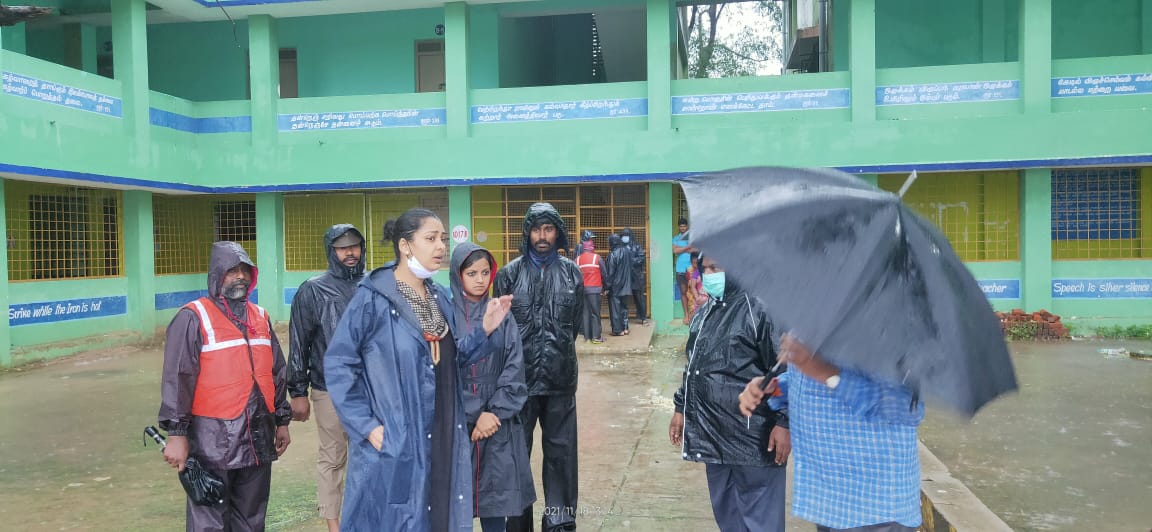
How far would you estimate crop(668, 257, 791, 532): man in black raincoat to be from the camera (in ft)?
10.5

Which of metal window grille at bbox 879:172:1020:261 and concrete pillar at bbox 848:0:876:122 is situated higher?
concrete pillar at bbox 848:0:876:122

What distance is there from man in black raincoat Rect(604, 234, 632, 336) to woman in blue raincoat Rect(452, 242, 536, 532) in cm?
847

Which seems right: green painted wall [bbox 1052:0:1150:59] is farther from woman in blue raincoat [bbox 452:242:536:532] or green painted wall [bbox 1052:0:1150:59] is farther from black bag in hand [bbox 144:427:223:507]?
black bag in hand [bbox 144:427:223:507]

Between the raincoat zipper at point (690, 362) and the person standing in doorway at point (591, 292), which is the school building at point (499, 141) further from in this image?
the raincoat zipper at point (690, 362)

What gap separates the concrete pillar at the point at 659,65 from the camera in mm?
12547

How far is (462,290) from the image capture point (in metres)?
3.66

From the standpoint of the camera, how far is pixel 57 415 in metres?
7.59

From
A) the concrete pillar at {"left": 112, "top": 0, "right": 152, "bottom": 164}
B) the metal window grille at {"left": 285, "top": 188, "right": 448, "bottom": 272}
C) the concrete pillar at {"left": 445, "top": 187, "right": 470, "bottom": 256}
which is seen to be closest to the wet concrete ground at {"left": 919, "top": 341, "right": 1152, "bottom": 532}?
the concrete pillar at {"left": 445, "top": 187, "right": 470, "bottom": 256}

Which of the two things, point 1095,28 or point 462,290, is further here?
point 1095,28

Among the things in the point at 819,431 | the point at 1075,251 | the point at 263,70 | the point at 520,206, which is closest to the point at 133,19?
the point at 263,70

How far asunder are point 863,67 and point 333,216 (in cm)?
938

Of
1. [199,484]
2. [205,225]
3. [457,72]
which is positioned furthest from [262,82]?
[199,484]

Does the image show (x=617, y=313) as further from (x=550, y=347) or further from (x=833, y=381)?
(x=833, y=381)

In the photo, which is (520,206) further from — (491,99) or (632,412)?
(632,412)
